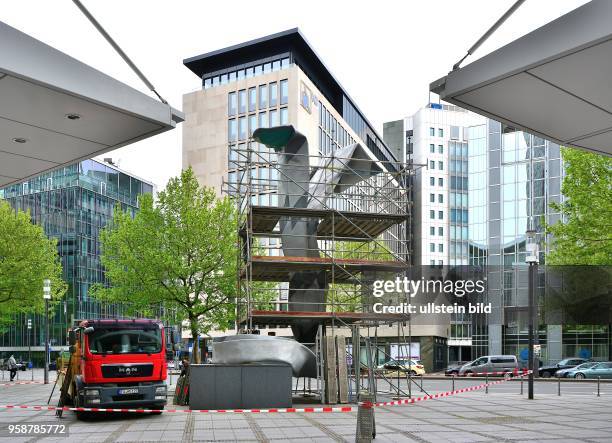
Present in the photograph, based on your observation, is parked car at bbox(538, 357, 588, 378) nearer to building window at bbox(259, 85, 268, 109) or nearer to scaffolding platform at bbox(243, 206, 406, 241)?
scaffolding platform at bbox(243, 206, 406, 241)

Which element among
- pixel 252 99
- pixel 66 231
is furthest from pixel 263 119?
pixel 66 231

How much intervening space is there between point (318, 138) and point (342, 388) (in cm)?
6953

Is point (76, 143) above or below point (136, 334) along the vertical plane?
above

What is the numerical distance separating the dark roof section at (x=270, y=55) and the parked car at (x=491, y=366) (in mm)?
45279

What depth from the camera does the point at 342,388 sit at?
2412cm

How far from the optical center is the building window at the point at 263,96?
8938 cm

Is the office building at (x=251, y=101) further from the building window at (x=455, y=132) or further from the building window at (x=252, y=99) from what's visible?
the building window at (x=455, y=132)

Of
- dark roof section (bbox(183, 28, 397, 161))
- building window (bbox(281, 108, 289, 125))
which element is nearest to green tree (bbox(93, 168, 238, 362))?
building window (bbox(281, 108, 289, 125))

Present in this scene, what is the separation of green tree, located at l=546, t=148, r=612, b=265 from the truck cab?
22.6m

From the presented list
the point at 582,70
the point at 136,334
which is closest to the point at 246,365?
the point at 136,334

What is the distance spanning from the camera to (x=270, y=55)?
9044 cm

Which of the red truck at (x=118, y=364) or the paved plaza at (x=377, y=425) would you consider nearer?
the paved plaza at (x=377, y=425)

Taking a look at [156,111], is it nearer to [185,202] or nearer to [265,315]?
[265,315]

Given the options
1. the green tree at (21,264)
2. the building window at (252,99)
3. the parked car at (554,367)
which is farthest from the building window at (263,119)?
the parked car at (554,367)
